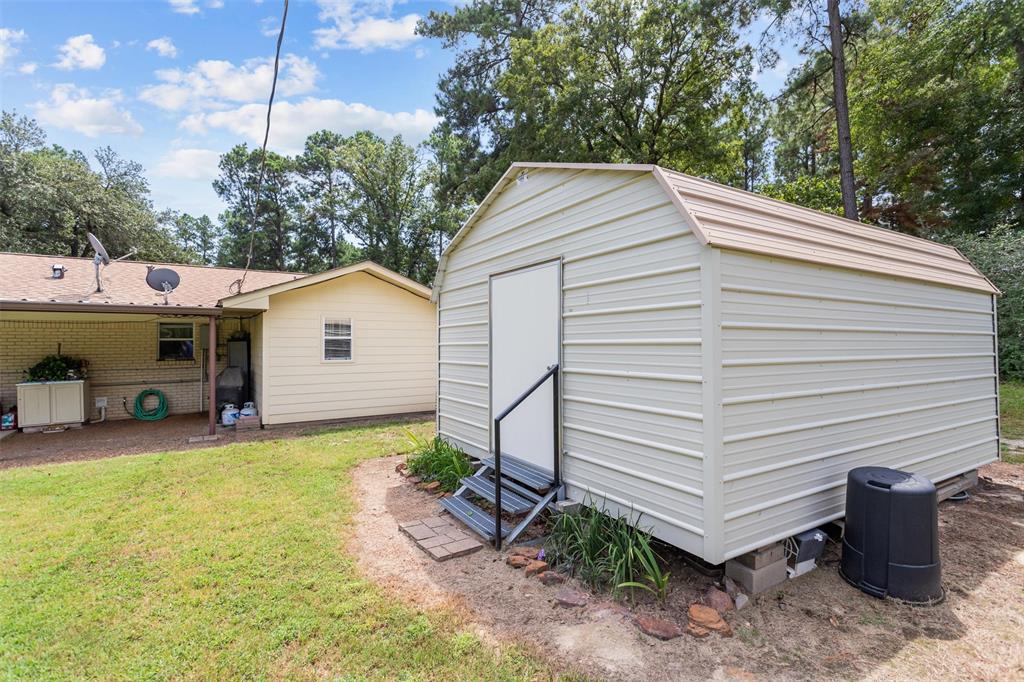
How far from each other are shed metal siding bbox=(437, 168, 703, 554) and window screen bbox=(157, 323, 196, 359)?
9401 millimetres

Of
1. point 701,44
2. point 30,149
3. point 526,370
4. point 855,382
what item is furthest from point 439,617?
point 30,149

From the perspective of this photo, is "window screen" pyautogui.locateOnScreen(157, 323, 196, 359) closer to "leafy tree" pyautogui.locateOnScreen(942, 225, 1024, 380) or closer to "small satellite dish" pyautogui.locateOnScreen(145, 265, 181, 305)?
"small satellite dish" pyautogui.locateOnScreen(145, 265, 181, 305)

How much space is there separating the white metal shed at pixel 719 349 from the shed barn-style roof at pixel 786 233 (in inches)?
0.9

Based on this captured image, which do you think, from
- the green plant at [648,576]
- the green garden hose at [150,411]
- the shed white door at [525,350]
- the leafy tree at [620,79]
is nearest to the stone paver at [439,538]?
the shed white door at [525,350]

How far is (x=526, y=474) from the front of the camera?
4523mm

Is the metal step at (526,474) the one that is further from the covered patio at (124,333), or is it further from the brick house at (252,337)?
the covered patio at (124,333)

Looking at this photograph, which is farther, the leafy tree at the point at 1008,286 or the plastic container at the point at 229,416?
the leafy tree at the point at 1008,286

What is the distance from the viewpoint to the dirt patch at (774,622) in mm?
2486

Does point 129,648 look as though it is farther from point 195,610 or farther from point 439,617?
point 439,617

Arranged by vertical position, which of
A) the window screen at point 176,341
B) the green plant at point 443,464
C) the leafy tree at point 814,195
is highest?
the leafy tree at point 814,195

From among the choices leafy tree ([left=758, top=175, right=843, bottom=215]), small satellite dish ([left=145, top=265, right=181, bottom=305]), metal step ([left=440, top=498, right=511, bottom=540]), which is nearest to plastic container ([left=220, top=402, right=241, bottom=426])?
small satellite dish ([left=145, top=265, right=181, bottom=305])

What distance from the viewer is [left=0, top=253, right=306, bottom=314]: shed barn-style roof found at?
24.2ft

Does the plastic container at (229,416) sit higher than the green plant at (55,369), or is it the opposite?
the green plant at (55,369)

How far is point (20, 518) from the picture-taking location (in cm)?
447
